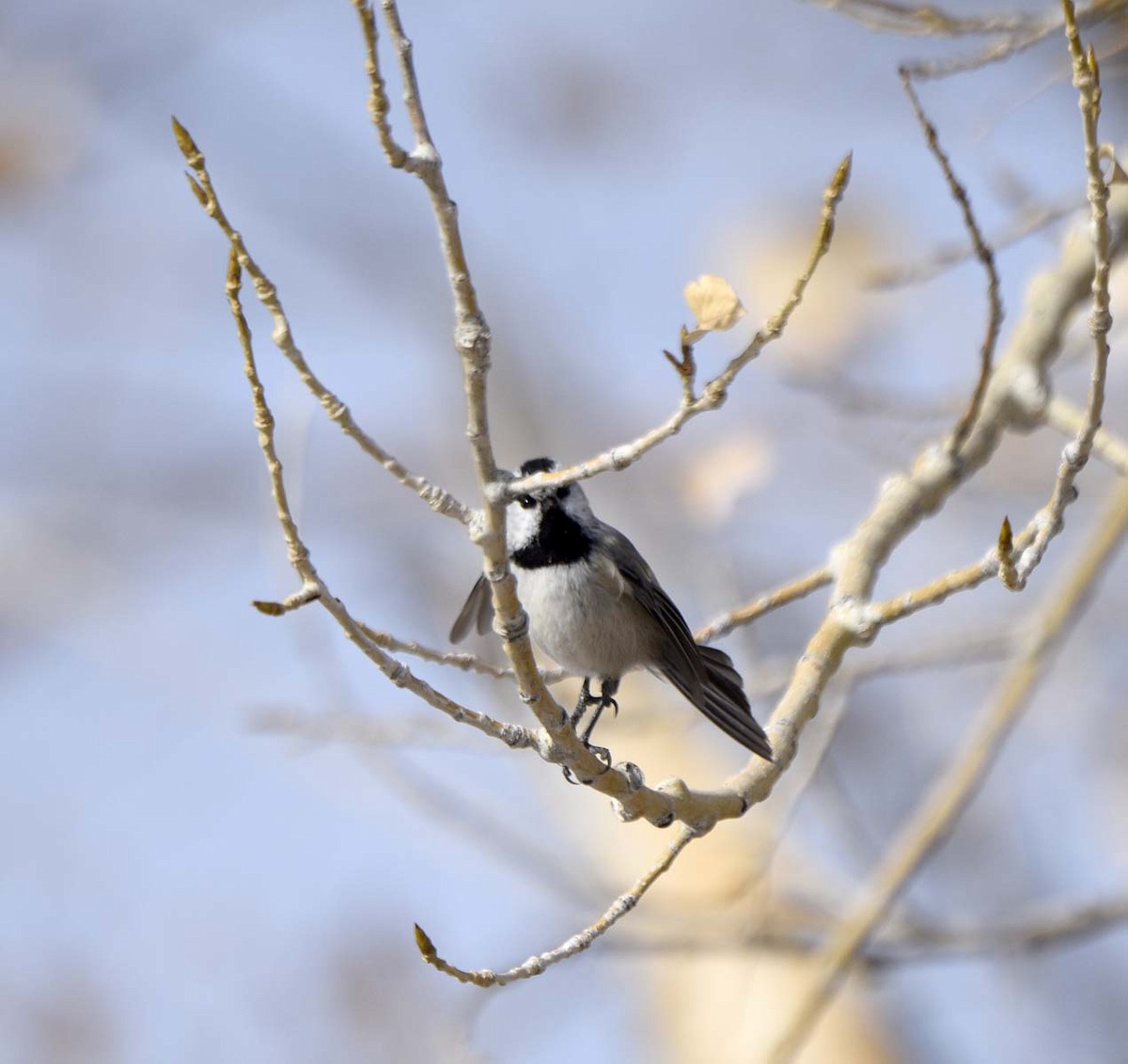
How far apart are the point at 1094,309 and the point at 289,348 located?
1.20 metres

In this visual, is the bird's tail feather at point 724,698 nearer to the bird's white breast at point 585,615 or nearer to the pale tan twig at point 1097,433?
the bird's white breast at point 585,615

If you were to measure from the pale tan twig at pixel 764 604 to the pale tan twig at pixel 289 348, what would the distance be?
4.29 feet

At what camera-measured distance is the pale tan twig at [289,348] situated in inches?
65.6

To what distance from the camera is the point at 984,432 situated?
127 inches

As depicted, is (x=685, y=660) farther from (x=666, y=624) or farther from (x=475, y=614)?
(x=475, y=614)

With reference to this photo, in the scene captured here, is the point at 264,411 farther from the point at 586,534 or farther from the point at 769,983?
the point at 769,983

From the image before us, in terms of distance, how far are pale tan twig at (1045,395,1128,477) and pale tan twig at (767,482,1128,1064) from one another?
350mm

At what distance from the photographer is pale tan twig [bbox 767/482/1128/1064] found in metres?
3.23

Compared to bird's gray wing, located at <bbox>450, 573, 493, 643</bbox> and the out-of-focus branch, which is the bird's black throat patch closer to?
bird's gray wing, located at <bbox>450, 573, 493, 643</bbox>

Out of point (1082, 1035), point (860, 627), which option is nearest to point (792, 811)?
point (860, 627)

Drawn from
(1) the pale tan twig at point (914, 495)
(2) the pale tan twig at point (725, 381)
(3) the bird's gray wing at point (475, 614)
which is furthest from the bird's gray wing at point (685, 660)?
(2) the pale tan twig at point (725, 381)

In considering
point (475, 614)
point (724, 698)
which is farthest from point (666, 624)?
point (475, 614)

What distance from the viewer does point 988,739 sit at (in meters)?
3.37

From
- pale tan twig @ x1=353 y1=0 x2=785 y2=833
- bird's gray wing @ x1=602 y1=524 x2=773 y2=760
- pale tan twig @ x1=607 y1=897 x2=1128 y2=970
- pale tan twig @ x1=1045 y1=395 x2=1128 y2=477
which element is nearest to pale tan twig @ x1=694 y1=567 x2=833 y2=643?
bird's gray wing @ x1=602 y1=524 x2=773 y2=760
